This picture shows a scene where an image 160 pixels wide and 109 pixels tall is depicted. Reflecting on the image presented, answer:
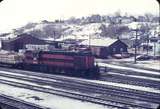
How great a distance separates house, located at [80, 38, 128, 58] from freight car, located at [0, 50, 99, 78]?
1787cm

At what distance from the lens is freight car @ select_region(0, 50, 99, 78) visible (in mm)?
25203

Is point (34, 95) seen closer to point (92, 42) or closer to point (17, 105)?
point (17, 105)

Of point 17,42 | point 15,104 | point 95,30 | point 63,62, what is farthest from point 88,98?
point 95,30

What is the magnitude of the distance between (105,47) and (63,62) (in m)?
20.4

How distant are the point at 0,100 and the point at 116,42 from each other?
112ft

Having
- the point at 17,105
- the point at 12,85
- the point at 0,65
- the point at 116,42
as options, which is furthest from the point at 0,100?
the point at 116,42

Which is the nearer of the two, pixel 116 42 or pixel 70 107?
pixel 70 107

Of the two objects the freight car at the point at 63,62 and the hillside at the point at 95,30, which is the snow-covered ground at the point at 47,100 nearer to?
the freight car at the point at 63,62

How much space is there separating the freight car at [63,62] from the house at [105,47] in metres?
17.9

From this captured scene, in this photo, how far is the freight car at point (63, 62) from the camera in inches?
992

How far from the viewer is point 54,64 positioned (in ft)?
87.1

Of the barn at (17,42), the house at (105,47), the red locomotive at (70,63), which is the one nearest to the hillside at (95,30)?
the barn at (17,42)

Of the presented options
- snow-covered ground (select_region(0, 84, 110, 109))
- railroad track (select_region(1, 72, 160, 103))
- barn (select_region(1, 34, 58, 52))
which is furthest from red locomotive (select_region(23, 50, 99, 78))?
barn (select_region(1, 34, 58, 52))

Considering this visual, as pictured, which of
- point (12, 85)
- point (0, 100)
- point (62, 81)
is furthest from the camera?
point (62, 81)
